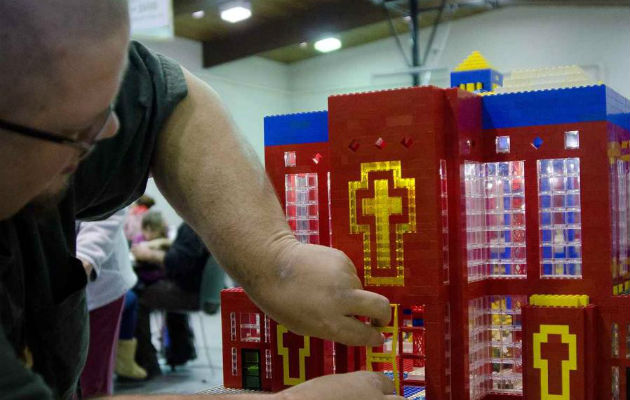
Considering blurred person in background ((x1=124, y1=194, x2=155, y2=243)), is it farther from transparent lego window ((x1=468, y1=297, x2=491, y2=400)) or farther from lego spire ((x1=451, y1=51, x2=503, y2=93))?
transparent lego window ((x1=468, y1=297, x2=491, y2=400))

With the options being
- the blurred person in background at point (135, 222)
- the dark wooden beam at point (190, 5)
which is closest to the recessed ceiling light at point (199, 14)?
the dark wooden beam at point (190, 5)

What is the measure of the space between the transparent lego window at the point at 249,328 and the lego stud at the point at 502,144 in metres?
0.43

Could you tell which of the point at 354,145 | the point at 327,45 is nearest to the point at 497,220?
the point at 354,145

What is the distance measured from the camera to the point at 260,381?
1139 mm

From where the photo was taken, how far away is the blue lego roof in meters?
0.95

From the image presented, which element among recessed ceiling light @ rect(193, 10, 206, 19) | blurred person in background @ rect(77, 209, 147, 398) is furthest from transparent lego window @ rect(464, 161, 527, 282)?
recessed ceiling light @ rect(193, 10, 206, 19)

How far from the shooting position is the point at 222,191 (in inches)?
34.7

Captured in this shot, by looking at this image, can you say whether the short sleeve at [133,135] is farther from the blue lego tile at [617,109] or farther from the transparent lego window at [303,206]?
the blue lego tile at [617,109]

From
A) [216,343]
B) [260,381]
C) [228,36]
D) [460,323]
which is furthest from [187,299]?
[228,36]

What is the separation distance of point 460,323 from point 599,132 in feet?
0.96

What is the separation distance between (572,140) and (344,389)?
46cm

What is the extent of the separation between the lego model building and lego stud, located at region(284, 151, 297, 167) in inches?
4.9

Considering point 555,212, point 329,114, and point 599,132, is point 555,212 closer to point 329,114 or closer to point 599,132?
point 599,132

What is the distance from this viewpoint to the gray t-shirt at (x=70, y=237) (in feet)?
2.58
